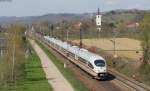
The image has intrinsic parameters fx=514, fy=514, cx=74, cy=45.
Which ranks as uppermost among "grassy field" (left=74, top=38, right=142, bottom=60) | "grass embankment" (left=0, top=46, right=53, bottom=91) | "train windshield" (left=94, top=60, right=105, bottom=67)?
"train windshield" (left=94, top=60, right=105, bottom=67)

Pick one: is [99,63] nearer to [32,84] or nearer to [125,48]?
[32,84]

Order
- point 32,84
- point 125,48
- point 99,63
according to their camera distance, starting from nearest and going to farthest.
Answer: point 32,84, point 99,63, point 125,48

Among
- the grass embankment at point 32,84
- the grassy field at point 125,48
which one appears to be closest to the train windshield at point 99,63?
the grass embankment at point 32,84

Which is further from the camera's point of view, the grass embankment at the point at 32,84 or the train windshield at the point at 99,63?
the train windshield at the point at 99,63

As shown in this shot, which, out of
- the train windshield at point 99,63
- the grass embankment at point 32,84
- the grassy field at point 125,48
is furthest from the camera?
the grassy field at point 125,48

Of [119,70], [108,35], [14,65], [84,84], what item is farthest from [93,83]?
[108,35]

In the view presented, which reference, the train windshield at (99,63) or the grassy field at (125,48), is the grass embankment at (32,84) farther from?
the grassy field at (125,48)

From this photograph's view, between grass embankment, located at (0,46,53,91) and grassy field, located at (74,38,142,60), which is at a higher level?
grass embankment, located at (0,46,53,91)

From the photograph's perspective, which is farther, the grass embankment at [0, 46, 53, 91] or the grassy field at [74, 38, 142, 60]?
the grassy field at [74, 38, 142, 60]

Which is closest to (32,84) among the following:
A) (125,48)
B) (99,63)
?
(99,63)

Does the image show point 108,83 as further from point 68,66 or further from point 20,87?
point 68,66

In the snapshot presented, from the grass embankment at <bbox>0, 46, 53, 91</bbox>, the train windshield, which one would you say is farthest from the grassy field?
the train windshield

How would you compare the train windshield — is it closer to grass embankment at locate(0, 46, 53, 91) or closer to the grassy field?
grass embankment at locate(0, 46, 53, 91)

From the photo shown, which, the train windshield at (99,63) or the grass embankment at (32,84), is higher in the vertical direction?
the train windshield at (99,63)
